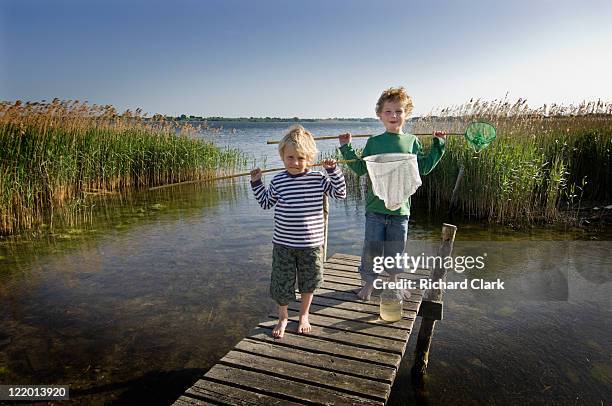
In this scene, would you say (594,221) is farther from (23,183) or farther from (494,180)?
(23,183)

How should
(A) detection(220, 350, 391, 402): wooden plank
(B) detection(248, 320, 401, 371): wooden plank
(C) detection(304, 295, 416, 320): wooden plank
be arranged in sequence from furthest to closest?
(C) detection(304, 295, 416, 320): wooden plank < (B) detection(248, 320, 401, 371): wooden plank < (A) detection(220, 350, 391, 402): wooden plank

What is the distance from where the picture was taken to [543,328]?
484cm

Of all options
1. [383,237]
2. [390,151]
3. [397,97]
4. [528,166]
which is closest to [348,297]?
[383,237]

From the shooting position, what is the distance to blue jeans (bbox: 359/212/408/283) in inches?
155

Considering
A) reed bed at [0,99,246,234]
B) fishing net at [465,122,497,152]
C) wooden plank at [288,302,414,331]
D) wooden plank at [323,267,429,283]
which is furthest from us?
reed bed at [0,99,246,234]

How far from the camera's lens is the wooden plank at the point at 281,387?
2.57m

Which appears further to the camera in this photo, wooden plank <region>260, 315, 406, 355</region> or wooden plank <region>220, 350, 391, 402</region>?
wooden plank <region>260, 315, 406, 355</region>

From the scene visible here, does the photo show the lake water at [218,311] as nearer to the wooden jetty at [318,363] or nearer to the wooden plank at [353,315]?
the wooden plank at [353,315]

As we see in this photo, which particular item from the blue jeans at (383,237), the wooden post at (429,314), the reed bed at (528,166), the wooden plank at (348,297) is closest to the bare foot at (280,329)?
the wooden plank at (348,297)

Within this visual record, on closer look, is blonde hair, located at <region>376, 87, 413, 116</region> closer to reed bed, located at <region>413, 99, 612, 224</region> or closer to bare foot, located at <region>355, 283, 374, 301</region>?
bare foot, located at <region>355, 283, 374, 301</region>

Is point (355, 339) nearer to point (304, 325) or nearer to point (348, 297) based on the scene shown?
point (304, 325)

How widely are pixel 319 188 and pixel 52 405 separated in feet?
9.54

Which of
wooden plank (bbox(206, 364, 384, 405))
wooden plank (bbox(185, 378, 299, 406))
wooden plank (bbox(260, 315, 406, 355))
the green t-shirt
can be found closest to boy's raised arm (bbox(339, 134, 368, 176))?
the green t-shirt

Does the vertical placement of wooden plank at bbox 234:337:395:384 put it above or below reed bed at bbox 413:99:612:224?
below
